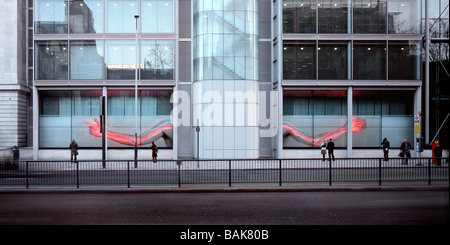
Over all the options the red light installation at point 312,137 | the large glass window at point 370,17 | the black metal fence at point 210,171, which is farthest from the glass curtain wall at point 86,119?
Answer: the large glass window at point 370,17

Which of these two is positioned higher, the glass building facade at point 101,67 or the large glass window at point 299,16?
the large glass window at point 299,16

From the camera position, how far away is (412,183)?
12289 mm

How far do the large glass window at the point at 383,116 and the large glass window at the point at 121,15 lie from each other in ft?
60.3

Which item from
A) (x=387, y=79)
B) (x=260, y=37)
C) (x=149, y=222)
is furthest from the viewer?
(x=260, y=37)

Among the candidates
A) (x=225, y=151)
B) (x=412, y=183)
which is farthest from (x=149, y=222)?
(x=225, y=151)

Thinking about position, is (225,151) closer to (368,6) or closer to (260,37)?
(260,37)

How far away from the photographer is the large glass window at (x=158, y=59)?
25984 mm

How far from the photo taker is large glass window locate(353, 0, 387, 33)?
2573cm

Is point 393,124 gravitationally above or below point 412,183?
above

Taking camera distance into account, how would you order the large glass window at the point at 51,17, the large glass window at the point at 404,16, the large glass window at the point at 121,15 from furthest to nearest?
the large glass window at the point at 121,15
the large glass window at the point at 404,16
the large glass window at the point at 51,17

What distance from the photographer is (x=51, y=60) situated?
2578cm

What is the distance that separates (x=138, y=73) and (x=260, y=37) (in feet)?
34.7

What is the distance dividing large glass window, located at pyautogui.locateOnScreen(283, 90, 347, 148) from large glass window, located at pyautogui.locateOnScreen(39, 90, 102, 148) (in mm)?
15045

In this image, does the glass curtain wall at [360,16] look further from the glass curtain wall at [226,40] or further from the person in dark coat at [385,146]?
the person in dark coat at [385,146]
